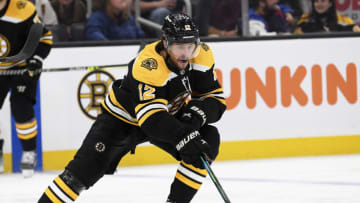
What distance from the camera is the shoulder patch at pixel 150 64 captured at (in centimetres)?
264

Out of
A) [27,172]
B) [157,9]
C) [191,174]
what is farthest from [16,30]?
[191,174]

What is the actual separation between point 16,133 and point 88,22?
92 cm

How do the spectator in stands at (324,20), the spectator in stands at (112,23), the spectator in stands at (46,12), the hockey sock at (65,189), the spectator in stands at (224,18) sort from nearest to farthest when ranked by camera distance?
1. the hockey sock at (65,189)
2. the spectator in stands at (46,12)
3. the spectator in stands at (112,23)
4. the spectator in stands at (224,18)
5. the spectator in stands at (324,20)

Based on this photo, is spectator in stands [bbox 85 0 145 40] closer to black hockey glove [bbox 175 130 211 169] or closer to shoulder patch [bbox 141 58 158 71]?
shoulder patch [bbox 141 58 158 71]

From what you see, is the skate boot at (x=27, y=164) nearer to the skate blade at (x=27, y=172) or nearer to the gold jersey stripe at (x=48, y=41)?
the skate blade at (x=27, y=172)

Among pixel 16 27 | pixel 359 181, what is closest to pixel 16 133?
pixel 16 27

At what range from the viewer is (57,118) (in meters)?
4.87

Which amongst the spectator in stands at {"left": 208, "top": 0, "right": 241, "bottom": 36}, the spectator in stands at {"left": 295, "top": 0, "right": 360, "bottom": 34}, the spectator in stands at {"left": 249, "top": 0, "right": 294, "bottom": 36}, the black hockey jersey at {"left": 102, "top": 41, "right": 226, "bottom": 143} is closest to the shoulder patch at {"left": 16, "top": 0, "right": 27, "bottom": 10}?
the spectator in stands at {"left": 208, "top": 0, "right": 241, "bottom": 36}

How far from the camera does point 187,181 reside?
9.09 ft

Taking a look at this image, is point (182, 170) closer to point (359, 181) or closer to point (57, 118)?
point (359, 181)

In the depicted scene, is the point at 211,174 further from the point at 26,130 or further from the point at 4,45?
the point at 4,45

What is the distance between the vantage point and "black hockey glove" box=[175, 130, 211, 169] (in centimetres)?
258

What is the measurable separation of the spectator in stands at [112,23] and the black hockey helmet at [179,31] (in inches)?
93.9

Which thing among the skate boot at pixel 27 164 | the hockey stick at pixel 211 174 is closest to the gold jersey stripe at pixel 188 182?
the hockey stick at pixel 211 174
